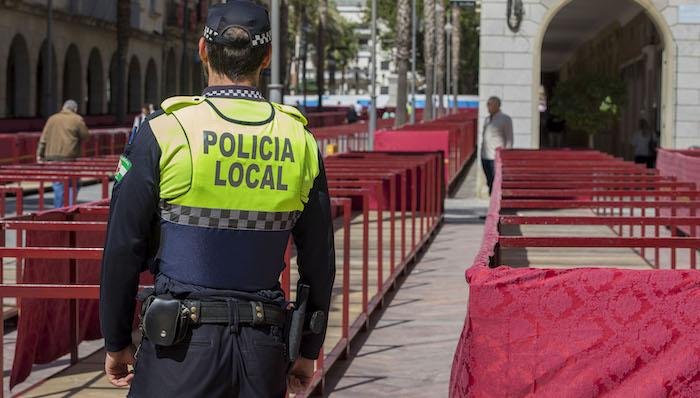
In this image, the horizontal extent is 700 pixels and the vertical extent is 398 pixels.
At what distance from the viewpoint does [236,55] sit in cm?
440

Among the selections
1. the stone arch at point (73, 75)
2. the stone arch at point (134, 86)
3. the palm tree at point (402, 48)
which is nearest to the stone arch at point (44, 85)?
the stone arch at point (73, 75)

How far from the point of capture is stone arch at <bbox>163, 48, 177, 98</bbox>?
74.1 metres

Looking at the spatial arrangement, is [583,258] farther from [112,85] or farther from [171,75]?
[171,75]

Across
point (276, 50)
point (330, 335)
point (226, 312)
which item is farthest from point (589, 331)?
point (276, 50)

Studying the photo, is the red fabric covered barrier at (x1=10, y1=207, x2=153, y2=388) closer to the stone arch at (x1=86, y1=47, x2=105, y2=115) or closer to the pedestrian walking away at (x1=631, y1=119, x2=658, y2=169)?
the pedestrian walking away at (x1=631, y1=119, x2=658, y2=169)

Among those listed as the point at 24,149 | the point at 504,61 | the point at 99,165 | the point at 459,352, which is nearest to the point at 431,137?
the point at 504,61

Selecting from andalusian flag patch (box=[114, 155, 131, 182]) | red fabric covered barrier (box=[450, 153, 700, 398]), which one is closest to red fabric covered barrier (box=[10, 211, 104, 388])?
red fabric covered barrier (box=[450, 153, 700, 398])

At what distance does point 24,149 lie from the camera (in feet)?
102

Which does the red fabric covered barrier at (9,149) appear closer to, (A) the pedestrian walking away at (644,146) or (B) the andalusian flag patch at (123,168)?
(A) the pedestrian walking away at (644,146)

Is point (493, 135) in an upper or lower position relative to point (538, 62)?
lower

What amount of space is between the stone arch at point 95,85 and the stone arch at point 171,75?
10.8 m

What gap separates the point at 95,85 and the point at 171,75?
41.8 ft

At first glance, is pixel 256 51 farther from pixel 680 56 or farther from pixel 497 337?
pixel 680 56

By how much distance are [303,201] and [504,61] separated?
21.7 metres
